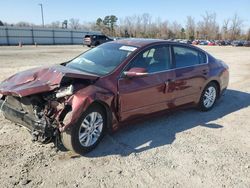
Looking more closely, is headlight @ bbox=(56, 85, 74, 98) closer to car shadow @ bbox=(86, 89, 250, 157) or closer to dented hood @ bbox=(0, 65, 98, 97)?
dented hood @ bbox=(0, 65, 98, 97)

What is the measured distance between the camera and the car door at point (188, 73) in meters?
5.61

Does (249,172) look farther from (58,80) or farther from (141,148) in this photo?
(58,80)

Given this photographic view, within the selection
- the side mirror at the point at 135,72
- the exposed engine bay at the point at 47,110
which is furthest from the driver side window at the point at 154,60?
the exposed engine bay at the point at 47,110

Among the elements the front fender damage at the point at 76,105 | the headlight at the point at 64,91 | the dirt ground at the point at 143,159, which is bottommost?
the dirt ground at the point at 143,159

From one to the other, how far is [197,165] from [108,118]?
147 cm

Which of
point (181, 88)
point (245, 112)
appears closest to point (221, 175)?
point (181, 88)

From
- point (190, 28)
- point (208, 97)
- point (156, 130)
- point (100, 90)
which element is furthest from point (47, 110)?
point (190, 28)

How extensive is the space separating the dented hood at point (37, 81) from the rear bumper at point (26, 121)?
292mm

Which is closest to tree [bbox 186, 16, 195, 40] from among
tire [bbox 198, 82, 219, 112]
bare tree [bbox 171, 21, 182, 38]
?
bare tree [bbox 171, 21, 182, 38]

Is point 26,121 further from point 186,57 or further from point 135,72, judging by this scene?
point 186,57

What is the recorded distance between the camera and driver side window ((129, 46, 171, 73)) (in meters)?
4.96

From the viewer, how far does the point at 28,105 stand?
162 inches

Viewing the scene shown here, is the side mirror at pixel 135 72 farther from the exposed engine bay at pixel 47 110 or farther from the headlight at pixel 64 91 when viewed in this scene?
the headlight at pixel 64 91

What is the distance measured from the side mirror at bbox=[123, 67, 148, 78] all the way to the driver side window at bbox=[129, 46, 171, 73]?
0.58 feet
